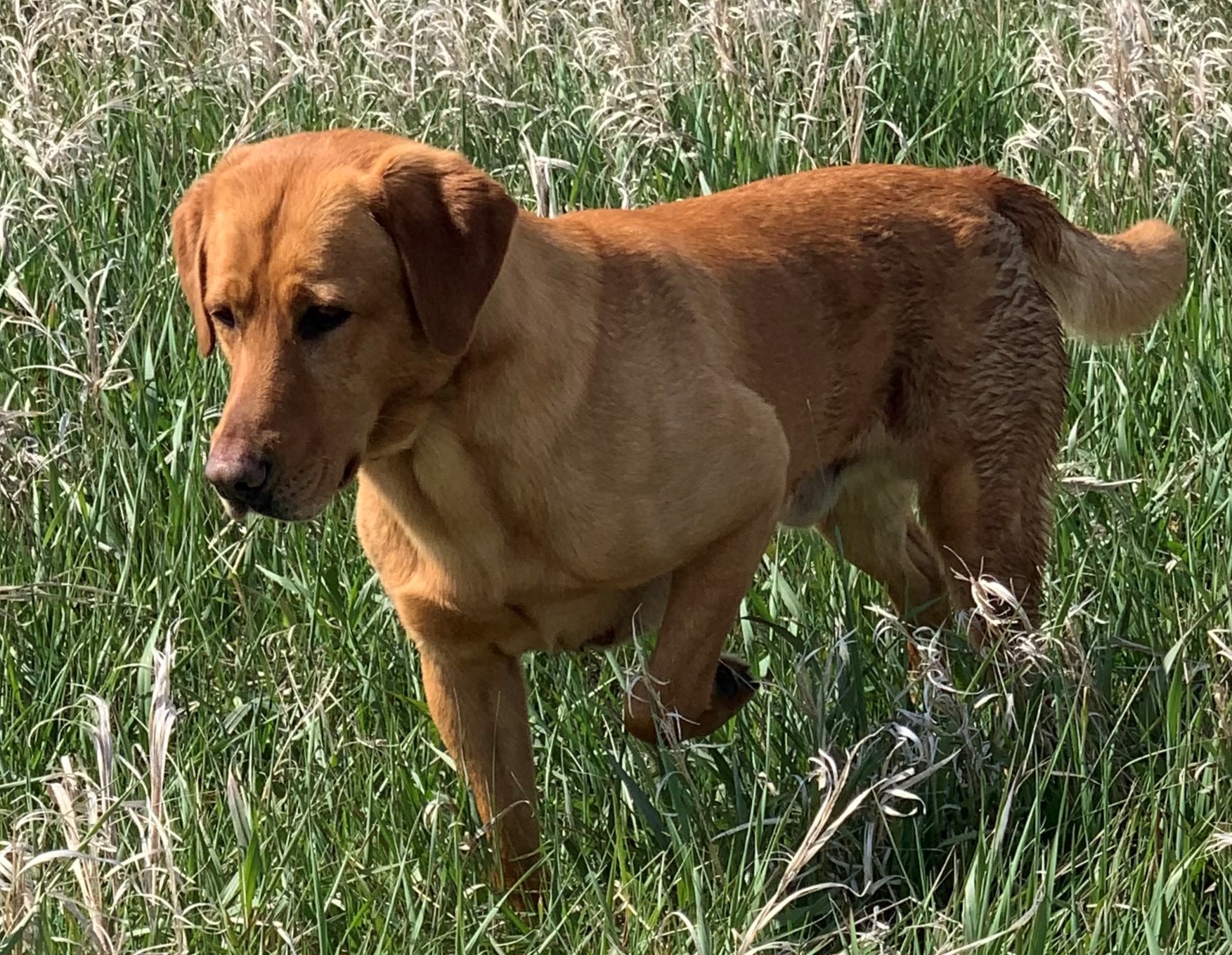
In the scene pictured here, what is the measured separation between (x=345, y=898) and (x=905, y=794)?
970 millimetres

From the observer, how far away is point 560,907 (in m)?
3.12

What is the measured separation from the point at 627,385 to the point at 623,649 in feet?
2.88

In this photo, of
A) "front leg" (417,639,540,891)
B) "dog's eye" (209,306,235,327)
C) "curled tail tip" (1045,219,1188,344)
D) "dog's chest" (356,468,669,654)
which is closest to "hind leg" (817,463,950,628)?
"curled tail tip" (1045,219,1188,344)

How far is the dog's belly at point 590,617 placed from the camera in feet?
11.5

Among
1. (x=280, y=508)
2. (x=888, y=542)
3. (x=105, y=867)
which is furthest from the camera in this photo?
(x=888, y=542)

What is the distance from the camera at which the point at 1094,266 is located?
4539mm

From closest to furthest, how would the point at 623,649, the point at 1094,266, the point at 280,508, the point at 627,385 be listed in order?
1. the point at 280,508
2. the point at 627,385
3. the point at 623,649
4. the point at 1094,266

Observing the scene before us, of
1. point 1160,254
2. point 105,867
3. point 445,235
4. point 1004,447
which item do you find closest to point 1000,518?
point 1004,447

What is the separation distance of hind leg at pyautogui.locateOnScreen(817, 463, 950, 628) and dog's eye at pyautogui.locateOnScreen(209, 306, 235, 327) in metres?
1.89

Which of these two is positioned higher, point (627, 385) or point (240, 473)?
point (240, 473)

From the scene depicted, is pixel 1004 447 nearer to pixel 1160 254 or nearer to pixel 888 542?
pixel 888 542

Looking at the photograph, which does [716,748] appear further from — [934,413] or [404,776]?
[934,413]

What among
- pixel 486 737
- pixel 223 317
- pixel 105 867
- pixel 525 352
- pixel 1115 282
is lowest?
pixel 486 737

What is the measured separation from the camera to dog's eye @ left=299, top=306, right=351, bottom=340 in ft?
10.0
